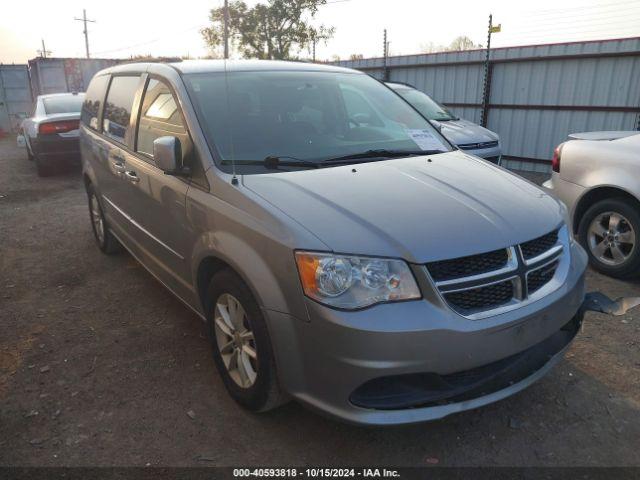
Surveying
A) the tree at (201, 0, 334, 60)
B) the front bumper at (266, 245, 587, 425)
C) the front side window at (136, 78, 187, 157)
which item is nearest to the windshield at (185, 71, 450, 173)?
the front side window at (136, 78, 187, 157)

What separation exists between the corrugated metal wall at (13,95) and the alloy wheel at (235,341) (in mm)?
21065

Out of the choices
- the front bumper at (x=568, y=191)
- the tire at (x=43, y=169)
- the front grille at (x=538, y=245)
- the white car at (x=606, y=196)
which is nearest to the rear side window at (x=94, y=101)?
the front grille at (x=538, y=245)

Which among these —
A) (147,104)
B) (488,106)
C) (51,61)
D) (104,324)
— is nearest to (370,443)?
(104,324)

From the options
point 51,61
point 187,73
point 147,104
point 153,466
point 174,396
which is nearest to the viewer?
point 153,466

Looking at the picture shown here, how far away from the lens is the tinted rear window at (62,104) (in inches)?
400

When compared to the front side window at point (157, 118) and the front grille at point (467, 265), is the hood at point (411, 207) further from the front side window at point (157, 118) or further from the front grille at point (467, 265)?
the front side window at point (157, 118)

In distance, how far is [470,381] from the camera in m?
2.25

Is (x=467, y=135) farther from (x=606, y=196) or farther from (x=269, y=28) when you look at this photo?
(x=269, y=28)

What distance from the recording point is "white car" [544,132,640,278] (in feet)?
14.2

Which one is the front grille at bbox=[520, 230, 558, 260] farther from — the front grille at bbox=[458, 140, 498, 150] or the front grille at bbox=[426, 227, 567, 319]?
the front grille at bbox=[458, 140, 498, 150]

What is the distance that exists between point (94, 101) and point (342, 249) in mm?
4011

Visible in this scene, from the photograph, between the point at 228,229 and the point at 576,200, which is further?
the point at 576,200

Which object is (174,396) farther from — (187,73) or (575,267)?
(575,267)

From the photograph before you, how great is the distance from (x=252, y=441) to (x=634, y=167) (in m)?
3.78
